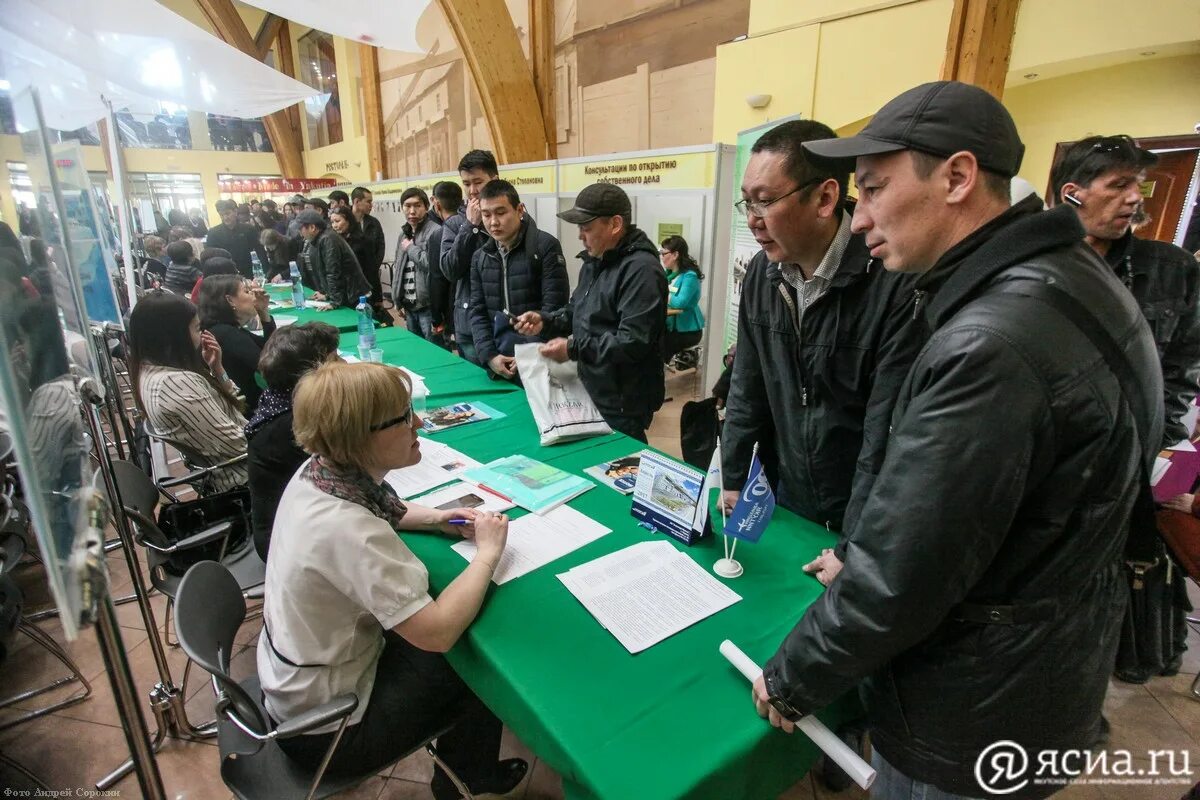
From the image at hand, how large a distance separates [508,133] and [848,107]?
3935mm

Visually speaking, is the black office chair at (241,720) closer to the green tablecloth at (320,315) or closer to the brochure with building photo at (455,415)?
the brochure with building photo at (455,415)

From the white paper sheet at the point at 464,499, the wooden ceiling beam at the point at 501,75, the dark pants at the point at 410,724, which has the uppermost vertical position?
the wooden ceiling beam at the point at 501,75

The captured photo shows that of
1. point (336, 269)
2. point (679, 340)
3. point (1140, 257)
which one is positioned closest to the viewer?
point (1140, 257)

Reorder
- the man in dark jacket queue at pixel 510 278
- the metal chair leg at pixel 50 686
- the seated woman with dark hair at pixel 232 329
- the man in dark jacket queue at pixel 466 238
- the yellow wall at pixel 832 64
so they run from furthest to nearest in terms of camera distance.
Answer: the yellow wall at pixel 832 64, the man in dark jacket queue at pixel 466 238, the man in dark jacket queue at pixel 510 278, the seated woman with dark hair at pixel 232 329, the metal chair leg at pixel 50 686

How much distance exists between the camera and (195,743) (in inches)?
68.5

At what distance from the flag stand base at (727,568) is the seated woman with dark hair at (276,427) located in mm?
1172

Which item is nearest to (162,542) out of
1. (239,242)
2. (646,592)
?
(646,592)

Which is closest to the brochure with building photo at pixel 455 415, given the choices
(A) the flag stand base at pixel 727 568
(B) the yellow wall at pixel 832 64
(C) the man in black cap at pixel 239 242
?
(A) the flag stand base at pixel 727 568

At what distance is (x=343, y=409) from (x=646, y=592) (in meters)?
0.71

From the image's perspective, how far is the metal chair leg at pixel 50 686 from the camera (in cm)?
186

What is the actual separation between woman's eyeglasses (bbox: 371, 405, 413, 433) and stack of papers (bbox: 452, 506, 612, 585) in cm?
34

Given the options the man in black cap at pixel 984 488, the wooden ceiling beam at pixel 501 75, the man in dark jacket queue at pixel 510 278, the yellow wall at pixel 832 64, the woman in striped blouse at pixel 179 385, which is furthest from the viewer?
the wooden ceiling beam at pixel 501 75

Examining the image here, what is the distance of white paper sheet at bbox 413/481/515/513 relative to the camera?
1481 millimetres

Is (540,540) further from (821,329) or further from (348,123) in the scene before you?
(348,123)
